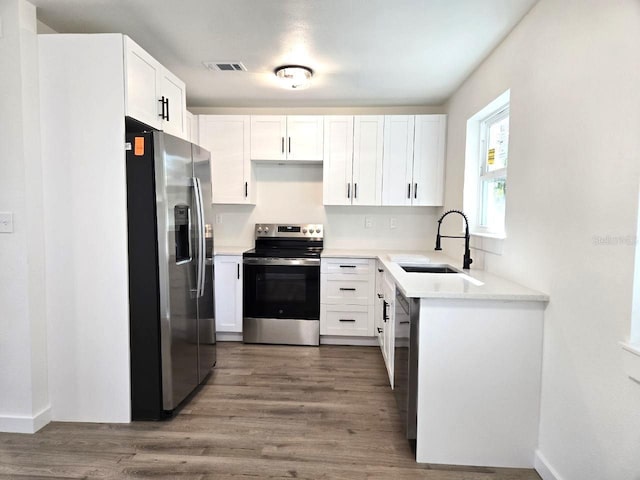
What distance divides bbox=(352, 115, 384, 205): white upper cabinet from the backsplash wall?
32 centimetres

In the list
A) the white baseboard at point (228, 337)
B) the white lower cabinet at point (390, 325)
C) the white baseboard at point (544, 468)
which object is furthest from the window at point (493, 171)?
the white baseboard at point (228, 337)

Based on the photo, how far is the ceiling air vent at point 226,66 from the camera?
2816mm

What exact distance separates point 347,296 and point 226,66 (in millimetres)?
2279

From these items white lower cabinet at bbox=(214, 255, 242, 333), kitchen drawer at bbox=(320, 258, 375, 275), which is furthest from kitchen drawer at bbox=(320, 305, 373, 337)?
white lower cabinet at bbox=(214, 255, 242, 333)

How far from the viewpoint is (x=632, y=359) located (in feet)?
4.03

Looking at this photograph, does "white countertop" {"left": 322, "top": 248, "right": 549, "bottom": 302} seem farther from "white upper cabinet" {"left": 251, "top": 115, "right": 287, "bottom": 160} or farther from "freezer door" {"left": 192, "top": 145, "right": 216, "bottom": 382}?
"white upper cabinet" {"left": 251, "top": 115, "right": 287, "bottom": 160}

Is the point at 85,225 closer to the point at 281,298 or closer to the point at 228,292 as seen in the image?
the point at 228,292

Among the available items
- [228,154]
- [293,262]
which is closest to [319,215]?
[293,262]

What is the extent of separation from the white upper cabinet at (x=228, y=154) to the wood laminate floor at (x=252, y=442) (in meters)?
1.88

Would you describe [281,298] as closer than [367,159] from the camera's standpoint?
Yes

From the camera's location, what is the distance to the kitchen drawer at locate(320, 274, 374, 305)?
139 inches

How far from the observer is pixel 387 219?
4.03 meters

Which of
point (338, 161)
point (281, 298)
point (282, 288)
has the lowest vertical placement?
point (281, 298)

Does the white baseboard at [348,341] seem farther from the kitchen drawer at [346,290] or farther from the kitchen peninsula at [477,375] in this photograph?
the kitchen peninsula at [477,375]
